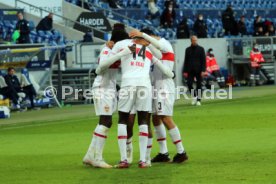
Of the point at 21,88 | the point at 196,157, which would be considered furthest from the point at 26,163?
the point at 21,88

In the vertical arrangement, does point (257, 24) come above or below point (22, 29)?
above

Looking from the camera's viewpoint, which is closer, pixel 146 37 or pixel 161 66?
pixel 146 37

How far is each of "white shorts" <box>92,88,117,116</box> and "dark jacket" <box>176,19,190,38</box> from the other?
87.9ft

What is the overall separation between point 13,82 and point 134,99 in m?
16.7

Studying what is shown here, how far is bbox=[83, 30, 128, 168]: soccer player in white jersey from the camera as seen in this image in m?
14.5

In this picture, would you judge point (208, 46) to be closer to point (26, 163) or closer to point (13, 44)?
point (13, 44)

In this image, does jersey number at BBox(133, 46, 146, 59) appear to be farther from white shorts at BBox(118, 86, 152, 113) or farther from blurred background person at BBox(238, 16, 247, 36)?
blurred background person at BBox(238, 16, 247, 36)

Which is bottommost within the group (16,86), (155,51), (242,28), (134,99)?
(16,86)

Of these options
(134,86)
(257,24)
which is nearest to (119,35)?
(134,86)

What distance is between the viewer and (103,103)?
48.0 feet

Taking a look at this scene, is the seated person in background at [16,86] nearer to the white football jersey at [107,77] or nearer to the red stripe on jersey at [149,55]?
the white football jersey at [107,77]

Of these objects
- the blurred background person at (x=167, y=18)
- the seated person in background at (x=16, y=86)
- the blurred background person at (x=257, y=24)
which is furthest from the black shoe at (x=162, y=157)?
the blurred background person at (x=257, y=24)

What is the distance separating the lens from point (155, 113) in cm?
1495

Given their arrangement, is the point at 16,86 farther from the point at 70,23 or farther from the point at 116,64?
the point at 116,64
